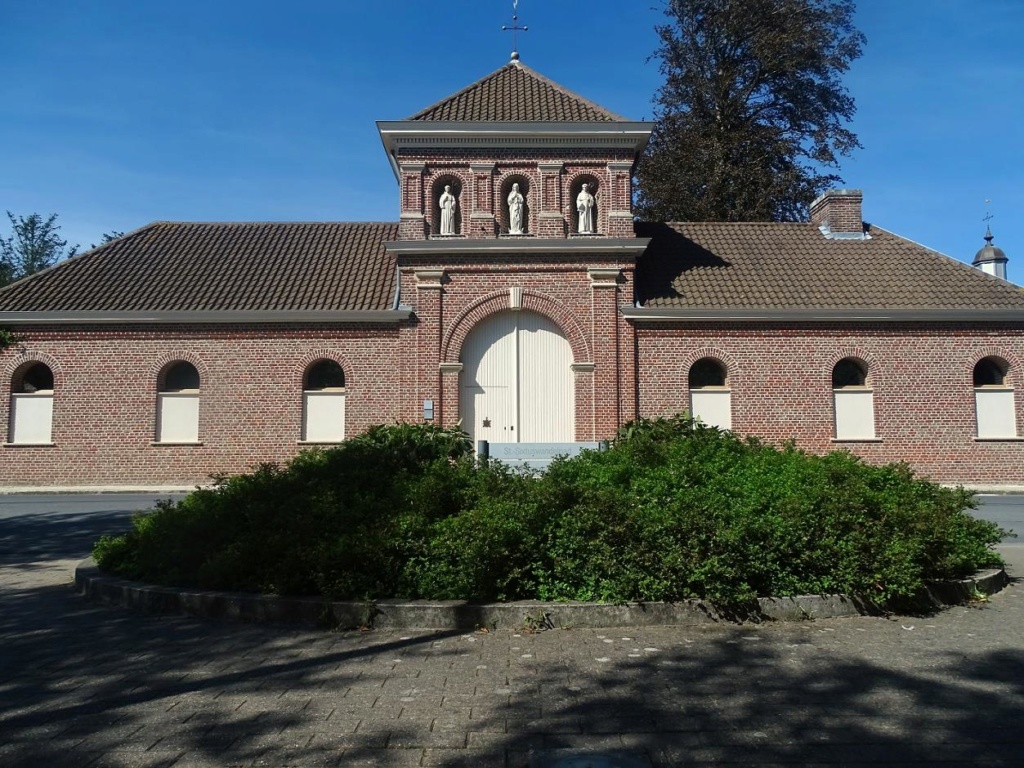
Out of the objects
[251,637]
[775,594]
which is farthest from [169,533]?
[775,594]

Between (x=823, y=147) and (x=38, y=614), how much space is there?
28467mm

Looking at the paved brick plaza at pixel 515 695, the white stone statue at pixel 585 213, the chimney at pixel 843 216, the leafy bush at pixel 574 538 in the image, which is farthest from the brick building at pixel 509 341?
the paved brick plaza at pixel 515 695

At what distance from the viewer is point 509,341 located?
57.3 feet

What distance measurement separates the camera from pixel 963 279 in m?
19.0

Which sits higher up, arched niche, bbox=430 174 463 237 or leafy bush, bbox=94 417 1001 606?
arched niche, bbox=430 174 463 237

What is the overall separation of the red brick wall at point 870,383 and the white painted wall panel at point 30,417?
14.3 metres

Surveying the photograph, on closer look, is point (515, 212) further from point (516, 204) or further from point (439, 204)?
point (439, 204)

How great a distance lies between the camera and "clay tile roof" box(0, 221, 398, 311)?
1820 cm

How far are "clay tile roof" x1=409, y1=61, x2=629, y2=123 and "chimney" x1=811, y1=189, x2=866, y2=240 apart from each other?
301 inches

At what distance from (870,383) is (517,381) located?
8.57 metres

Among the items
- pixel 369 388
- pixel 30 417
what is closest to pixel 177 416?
pixel 30 417

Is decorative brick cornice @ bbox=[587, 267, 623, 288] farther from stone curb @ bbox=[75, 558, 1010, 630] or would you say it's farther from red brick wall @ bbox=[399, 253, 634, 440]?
stone curb @ bbox=[75, 558, 1010, 630]

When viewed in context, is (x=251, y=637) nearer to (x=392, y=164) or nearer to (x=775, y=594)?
(x=775, y=594)

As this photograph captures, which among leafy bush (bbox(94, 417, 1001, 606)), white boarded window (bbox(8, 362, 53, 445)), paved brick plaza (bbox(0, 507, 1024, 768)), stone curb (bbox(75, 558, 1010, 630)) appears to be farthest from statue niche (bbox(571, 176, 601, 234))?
white boarded window (bbox(8, 362, 53, 445))
